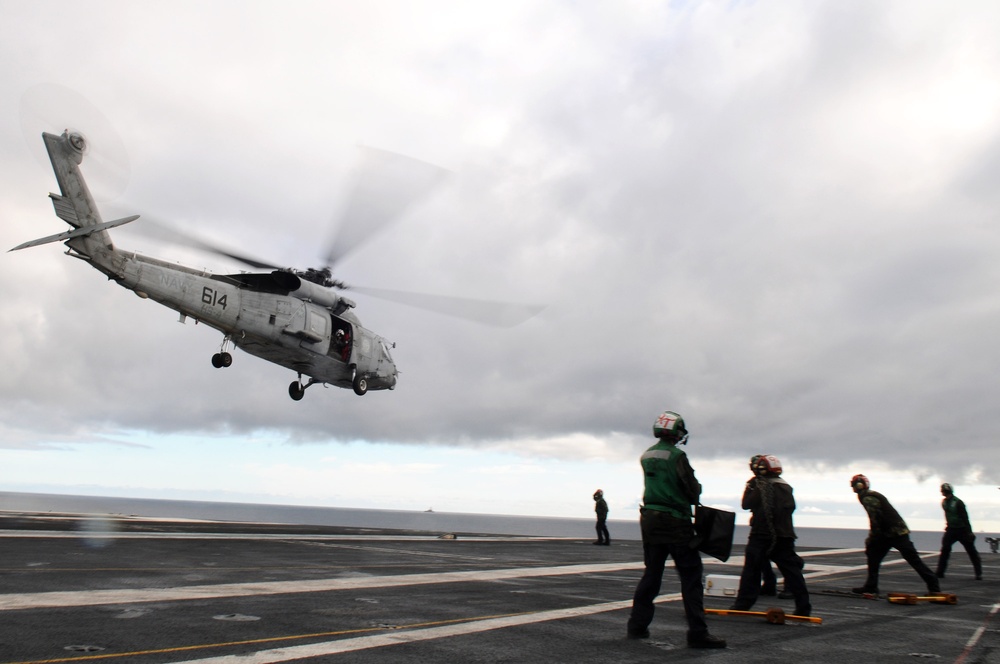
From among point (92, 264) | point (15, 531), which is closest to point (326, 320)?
point (92, 264)

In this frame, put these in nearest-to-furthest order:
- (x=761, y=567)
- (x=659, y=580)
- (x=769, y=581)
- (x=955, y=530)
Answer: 1. (x=659, y=580)
2. (x=761, y=567)
3. (x=769, y=581)
4. (x=955, y=530)

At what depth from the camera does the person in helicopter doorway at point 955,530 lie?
16.5 m

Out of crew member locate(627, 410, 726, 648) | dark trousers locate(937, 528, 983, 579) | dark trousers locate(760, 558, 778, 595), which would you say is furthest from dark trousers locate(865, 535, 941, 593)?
crew member locate(627, 410, 726, 648)

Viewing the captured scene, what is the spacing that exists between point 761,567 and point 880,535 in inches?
142

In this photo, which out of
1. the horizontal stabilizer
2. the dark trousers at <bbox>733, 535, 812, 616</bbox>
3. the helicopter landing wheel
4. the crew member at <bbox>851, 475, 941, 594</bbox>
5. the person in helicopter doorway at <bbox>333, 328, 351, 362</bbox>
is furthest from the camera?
the person in helicopter doorway at <bbox>333, 328, 351, 362</bbox>

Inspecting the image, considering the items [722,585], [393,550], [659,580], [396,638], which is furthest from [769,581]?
[393,550]

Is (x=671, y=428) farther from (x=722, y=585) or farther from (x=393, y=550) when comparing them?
(x=393, y=550)

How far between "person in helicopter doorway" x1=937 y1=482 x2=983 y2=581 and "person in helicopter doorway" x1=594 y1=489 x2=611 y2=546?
12.3 m

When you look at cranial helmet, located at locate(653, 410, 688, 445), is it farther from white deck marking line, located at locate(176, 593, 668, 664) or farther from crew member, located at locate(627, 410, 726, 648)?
white deck marking line, located at locate(176, 593, 668, 664)

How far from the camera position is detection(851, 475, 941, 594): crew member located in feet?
38.8

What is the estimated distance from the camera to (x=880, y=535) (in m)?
12.2

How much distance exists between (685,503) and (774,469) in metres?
3.89

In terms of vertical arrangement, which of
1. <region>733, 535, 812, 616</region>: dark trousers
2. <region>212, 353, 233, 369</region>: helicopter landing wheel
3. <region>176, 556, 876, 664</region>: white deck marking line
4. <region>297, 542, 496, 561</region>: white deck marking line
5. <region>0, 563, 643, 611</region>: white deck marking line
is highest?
<region>212, 353, 233, 369</region>: helicopter landing wheel

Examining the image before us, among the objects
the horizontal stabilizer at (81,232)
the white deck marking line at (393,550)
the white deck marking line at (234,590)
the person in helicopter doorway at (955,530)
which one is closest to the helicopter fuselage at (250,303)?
the horizontal stabilizer at (81,232)
